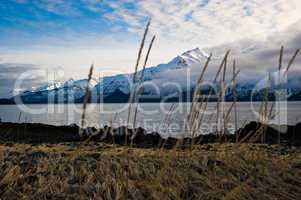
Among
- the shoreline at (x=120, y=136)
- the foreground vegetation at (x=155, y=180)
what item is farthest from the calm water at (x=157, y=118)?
the foreground vegetation at (x=155, y=180)

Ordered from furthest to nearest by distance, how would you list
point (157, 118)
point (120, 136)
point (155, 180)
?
1. point (157, 118)
2. point (120, 136)
3. point (155, 180)

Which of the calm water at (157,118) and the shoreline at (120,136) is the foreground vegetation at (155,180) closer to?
the calm water at (157,118)

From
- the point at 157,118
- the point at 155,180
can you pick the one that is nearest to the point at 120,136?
the point at 155,180

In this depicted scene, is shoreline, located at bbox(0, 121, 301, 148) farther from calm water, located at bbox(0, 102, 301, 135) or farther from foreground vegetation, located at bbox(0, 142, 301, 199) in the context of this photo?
foreground vegetation, located at bbox(0, 142, 301, 199)

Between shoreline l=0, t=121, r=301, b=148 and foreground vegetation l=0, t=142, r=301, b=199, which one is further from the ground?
foreground vegetation l=0, t=142, r=301, b=199

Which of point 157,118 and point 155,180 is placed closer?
point 155,180

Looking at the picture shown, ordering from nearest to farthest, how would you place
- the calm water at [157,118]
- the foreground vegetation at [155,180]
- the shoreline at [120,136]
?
1. the foreground vegetation at [155,180]
2. the calm water at [157,118]
3. the shoreline at [120,136]

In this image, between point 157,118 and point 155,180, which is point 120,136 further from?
point 157,118

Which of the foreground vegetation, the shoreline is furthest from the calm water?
the foreground vegetation

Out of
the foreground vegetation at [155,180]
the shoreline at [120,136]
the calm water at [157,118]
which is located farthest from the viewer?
the shoreline at [120,136]

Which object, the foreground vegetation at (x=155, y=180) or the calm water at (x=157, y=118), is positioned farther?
the calm water at (x=157, y=118)

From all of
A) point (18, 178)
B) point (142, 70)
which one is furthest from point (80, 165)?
point (142, 70)

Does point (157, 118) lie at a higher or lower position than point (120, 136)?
lower

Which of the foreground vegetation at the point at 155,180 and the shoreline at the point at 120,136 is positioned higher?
the foreground vegetation at the point at 155,180
